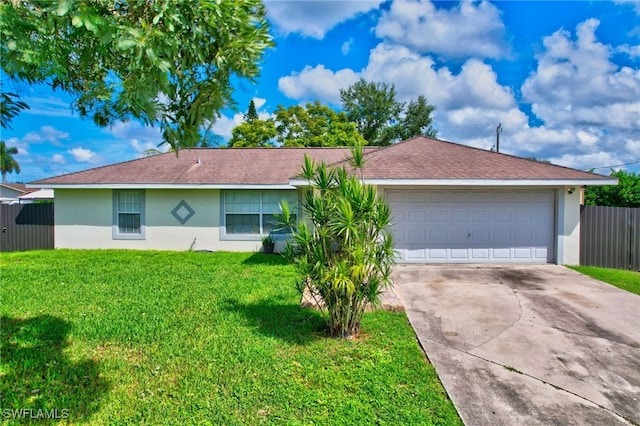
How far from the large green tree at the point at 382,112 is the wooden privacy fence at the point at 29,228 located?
88.1 feet

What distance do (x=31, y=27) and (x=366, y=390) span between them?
380 centimetres

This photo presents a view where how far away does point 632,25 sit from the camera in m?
10.0

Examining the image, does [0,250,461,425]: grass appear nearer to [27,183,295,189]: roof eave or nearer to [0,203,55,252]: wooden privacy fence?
[27,183,295,189]: roof eave

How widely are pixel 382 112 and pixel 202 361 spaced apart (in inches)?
1317

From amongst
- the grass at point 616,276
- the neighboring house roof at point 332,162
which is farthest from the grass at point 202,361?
the grass at point 616,276

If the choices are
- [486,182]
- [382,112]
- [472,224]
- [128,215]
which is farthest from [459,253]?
[382,112]

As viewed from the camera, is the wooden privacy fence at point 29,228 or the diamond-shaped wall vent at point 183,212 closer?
the diamond-shaped wall vent at point 183,212

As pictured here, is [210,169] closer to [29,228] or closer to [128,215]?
[128,215]

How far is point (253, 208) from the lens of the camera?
12531mm

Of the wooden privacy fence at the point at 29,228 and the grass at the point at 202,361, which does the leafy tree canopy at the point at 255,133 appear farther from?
the grass at the point at 202,361

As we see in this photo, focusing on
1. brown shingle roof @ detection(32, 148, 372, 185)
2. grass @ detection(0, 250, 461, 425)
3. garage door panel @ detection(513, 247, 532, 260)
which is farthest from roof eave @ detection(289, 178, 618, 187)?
brown shingle roof @ detection(32, 148, 372, 185)

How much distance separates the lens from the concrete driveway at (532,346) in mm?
3268

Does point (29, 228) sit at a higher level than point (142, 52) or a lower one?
lower

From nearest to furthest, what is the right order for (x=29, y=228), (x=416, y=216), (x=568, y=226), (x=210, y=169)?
1. (x=568, y=226)
2. (x=416, y=216)
3. (x=29, y=228)
4. (x=210, y=169)
